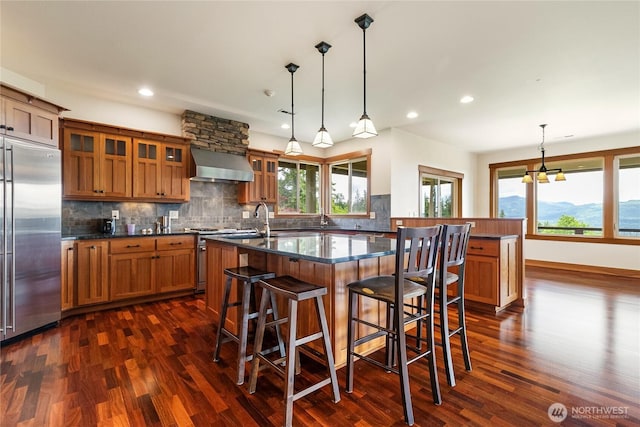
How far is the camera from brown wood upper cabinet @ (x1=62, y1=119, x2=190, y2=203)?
3.55 m

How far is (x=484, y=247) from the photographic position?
3572 mm

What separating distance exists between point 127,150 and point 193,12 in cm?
238

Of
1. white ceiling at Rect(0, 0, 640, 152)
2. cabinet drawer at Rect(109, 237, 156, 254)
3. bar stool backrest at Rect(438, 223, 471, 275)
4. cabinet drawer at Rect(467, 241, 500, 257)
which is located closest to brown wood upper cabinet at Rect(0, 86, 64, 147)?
white ceiling at Rect(0, 0, 640, 152)

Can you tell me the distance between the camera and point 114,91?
373cm

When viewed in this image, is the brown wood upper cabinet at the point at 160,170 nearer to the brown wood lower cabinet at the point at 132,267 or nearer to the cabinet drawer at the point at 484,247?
the brown wood lower cabinet at the point at 132,267

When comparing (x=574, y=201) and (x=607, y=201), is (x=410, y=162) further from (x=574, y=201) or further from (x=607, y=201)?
(x=607, y=201)

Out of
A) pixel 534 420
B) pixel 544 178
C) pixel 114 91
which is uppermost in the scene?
pixel 114 91

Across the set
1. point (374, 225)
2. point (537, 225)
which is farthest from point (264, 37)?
point (537, 225)

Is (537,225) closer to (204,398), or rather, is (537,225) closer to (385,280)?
(385,280)

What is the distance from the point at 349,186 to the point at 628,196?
5.31 meters

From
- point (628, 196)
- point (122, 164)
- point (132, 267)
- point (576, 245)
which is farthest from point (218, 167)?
point (628, 196)

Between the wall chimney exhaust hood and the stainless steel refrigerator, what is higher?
the wall chimney exhaust hood

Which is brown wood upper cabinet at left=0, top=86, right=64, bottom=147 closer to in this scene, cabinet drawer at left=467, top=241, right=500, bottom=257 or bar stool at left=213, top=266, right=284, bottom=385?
bar stool at left=213, top=266, right=284, bottom=385

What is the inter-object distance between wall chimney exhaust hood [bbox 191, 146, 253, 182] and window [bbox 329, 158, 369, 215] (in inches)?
84.9
